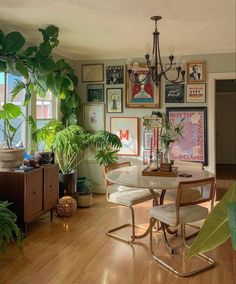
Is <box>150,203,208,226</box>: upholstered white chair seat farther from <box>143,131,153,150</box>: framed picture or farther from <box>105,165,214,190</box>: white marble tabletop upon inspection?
<box>143,131,153,150</box>: framed picture

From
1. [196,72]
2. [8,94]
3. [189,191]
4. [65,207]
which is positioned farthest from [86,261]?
[196,72]

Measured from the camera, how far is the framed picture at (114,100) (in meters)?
5.31

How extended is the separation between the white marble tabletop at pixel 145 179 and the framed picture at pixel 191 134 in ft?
4.90

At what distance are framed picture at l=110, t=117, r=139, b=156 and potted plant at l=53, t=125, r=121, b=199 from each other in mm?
414

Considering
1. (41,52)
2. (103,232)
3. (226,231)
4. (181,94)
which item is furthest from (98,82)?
(226,231)

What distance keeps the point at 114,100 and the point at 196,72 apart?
55.8 inches

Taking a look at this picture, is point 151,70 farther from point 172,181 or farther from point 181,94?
point 181,94

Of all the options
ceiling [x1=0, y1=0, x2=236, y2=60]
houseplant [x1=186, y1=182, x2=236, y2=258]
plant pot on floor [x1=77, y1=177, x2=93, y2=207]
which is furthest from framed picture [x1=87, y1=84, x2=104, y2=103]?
houseplant [x1=186, y1=182, x2=236, y2=258]

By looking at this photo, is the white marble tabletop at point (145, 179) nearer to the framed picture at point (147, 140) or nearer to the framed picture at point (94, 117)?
the framed picture at point (147, 140)

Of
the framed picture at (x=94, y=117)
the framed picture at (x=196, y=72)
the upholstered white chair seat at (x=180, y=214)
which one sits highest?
the framed picture at (x=196, y=72)

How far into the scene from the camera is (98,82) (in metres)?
5.41

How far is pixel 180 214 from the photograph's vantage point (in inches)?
112

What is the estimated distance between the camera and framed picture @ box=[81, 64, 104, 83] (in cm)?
538

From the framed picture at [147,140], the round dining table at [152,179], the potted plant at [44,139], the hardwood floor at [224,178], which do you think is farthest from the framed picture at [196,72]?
the potted plant at [44,139]
